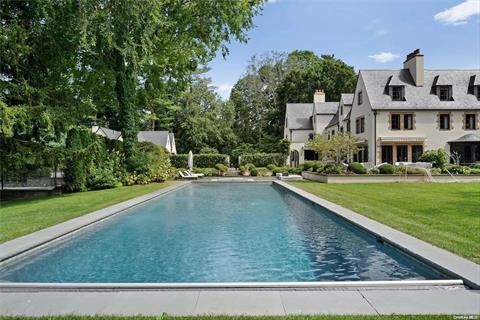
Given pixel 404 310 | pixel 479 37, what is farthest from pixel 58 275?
pixel 479 37

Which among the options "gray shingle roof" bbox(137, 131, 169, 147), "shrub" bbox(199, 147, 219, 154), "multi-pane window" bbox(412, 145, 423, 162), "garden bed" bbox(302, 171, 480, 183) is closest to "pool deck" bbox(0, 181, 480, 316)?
"garden bed" bbox(302, 171, 480, 183)

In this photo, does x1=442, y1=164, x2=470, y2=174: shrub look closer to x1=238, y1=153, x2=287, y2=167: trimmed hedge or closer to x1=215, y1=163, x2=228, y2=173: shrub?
x1=238, y1=153, x2=287, y2=167: trimmed hedge

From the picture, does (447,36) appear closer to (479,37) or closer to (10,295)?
(479,37)

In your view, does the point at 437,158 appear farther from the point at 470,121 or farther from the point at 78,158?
the point at 78,158

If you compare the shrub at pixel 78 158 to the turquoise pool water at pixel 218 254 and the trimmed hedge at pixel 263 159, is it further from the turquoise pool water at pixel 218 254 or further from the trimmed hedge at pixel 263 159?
the trimmed hedge at pixel 263 159

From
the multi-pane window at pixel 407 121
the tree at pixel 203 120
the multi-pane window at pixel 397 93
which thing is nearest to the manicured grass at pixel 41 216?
the multi-pane window at pixel 407 121

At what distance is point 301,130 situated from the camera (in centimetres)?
4712

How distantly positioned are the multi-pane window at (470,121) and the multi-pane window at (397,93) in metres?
5.73

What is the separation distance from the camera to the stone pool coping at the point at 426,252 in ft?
16.7

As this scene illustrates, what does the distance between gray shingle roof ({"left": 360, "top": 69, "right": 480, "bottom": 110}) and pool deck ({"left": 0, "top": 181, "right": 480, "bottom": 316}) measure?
28930 millimetres

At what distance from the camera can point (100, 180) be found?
21.2m

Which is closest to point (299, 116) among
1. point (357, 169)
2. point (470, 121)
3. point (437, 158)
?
point (470, 121)

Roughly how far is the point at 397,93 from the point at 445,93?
13.6ft

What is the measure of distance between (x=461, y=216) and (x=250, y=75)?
174 ft
